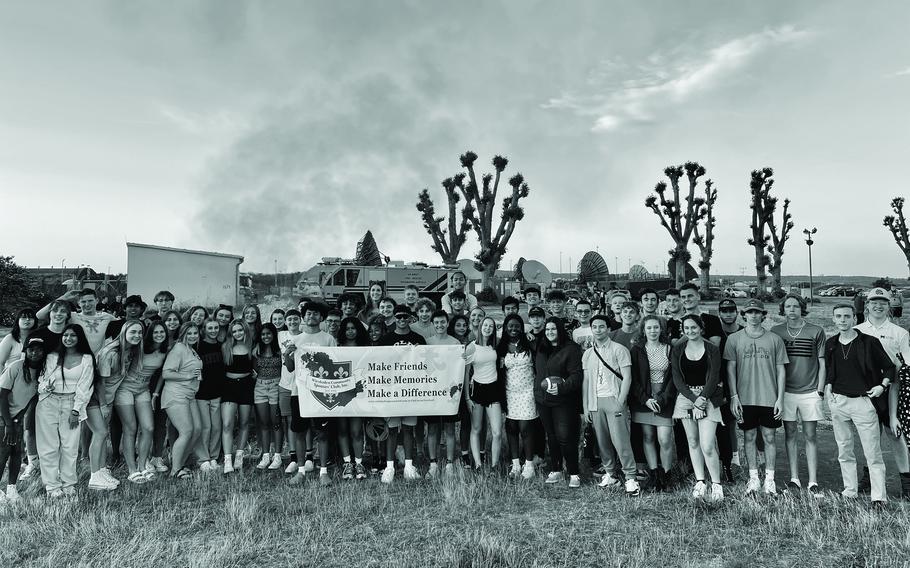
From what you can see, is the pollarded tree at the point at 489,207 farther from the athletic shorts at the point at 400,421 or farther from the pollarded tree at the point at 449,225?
the athletic shorts at the point at 400,421

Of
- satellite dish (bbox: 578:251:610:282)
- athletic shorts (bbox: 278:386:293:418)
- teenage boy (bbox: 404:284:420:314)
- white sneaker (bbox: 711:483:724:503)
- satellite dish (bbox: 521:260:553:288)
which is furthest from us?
satellite dish (bbox: 578:251:610:282)

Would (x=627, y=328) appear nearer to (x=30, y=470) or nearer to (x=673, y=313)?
(x=673, y=313)

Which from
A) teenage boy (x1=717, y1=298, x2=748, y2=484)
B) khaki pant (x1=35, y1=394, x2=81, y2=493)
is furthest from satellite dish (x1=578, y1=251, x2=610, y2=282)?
khaki pant (x1=35, y1=394, x2=81, y2=493)

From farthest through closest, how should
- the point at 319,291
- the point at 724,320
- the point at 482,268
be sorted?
the point at 482,268 < the point at 319,291 < the point at 724,320

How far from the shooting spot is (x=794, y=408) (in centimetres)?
539

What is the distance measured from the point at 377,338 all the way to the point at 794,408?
4300 millimetres

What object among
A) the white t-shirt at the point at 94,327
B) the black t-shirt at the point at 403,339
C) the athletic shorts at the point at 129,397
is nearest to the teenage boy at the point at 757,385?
the black t-shirt at the point at 403,339

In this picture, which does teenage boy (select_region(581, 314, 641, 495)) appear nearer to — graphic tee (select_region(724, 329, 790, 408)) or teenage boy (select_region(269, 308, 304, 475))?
graphic tee (select_region(724, 329, 790, 408))

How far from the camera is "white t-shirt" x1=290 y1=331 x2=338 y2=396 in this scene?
20.3 ft

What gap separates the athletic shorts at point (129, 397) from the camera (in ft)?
19.2

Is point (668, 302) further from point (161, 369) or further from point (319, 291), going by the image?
point (319, 291)

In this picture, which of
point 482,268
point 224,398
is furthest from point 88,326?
point 482,268

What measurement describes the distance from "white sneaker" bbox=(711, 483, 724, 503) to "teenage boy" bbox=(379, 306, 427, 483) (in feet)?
9.44

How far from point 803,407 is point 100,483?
690cm
